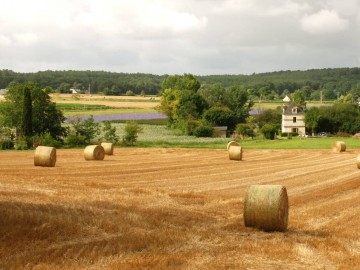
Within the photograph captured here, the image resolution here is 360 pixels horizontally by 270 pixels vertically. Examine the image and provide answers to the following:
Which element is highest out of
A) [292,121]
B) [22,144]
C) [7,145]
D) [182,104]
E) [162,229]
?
[182,104]

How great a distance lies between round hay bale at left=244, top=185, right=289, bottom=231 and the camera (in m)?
16.1

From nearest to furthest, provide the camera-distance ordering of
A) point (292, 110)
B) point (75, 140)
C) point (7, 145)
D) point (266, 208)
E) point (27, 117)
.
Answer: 1. point (266, 208)
2. point (7, 145)
3. point (75, 140)
4. point (27, 117)
5. point (292, 110)

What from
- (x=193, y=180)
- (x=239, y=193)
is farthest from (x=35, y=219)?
(x=193, y=180)

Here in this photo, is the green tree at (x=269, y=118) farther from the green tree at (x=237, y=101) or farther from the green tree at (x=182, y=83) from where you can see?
the green tree at (x=182, y=83)

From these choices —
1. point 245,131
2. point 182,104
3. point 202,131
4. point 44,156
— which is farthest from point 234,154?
point 182,104

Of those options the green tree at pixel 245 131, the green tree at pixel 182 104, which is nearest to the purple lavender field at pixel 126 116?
the green tree at pixel 182 104

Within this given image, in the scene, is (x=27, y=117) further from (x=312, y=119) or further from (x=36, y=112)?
(x=312, y=119)

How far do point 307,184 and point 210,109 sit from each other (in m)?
81.9

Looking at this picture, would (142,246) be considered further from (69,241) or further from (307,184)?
Result: (307,184)

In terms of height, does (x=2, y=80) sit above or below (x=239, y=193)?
above

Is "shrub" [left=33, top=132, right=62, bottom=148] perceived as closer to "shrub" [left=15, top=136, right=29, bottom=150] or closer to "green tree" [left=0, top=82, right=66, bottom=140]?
"shrub" [left=15, top=136, right=29, bottom=150]

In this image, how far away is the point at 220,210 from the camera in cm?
2000

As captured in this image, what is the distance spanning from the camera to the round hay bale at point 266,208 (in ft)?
52.7

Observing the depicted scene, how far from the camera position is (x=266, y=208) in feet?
53.1
